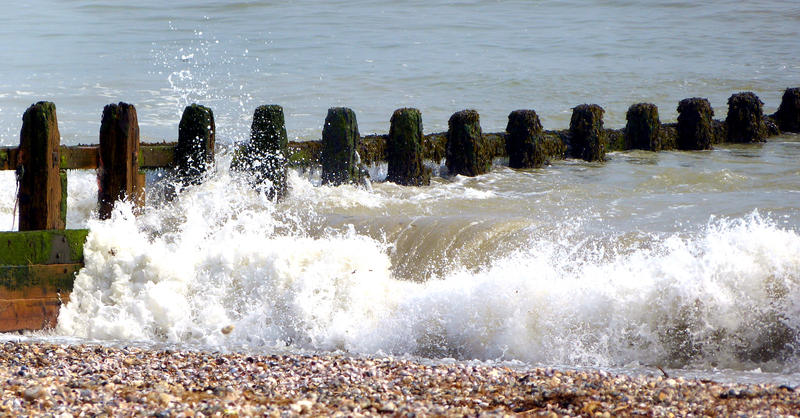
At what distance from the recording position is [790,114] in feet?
49.6

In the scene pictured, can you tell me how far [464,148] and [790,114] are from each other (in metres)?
7.36

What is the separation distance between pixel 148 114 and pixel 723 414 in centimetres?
1529

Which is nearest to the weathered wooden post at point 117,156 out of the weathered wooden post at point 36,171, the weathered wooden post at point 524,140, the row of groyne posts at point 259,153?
the row of groyne posts at point 259,153

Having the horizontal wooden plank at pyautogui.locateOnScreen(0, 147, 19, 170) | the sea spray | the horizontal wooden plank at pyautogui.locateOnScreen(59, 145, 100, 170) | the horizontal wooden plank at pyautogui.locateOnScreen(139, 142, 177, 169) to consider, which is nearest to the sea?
the sea spray

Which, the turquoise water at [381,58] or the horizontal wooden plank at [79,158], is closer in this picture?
the horizontal wooden plank at [79,158]

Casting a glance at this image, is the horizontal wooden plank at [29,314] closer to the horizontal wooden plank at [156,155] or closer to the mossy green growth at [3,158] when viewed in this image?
the mossy green growth at [3,158]

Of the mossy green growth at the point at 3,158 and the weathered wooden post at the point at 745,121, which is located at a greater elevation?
the weathered wooden post at the point at 745,121

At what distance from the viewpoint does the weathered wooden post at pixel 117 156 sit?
713 cm

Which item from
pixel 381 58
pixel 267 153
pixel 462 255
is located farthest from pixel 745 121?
pixel 381 58

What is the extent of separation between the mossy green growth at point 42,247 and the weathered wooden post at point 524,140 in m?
6.28

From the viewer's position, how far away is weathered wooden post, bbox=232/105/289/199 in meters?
8.63

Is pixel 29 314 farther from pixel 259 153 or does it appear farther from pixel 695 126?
pixel 695 126

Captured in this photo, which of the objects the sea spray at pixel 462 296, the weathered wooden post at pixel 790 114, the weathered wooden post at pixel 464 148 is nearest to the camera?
the sea spray at pixel 462 296

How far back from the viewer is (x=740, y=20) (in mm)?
31609
